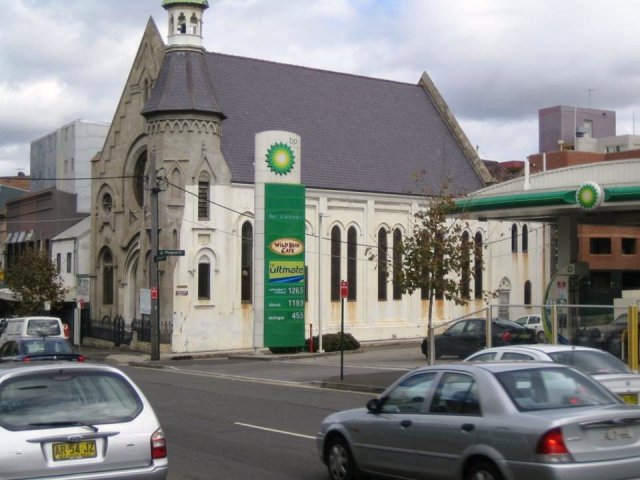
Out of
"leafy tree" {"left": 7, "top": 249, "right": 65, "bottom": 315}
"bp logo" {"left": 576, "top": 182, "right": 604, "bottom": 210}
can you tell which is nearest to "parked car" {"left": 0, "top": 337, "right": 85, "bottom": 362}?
"bp logo" {"left": 576, "top": 182, "right": 604, "bottom": 210}

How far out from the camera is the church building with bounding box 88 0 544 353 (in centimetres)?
4481

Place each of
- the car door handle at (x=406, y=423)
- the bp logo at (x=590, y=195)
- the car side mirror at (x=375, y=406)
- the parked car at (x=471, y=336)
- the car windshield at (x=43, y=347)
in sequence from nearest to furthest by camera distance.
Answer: the car door handle at (x=406, y=423), the car side mirror at (x=375, y=406), the car windshield at (x=43, y=347), the bp logo at (x=590, y=195), the parked car at (x=471, y=336)

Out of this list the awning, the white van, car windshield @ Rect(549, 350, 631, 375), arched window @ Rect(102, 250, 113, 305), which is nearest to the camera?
car windshield @ Rect(549, 350, 631, 375)

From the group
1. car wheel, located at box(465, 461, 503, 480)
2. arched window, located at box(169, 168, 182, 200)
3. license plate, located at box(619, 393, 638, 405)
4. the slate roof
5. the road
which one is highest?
the slate roof

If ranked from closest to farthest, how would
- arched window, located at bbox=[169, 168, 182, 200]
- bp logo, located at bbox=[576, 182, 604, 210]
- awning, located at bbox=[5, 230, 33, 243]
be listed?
bp logo, located at bbox=[576, 182, 604, 210]
arched window, located at bbox=[169, 168, 182, 200]
awning, located at bbox=[5, 230, 33, 243]

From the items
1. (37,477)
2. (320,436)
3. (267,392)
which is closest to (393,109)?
(267,392)

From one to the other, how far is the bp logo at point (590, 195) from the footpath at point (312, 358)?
6.95 meters

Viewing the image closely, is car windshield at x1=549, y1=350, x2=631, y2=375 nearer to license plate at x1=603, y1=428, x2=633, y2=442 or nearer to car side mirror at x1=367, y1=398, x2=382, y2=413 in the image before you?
car side mirror at x1=367, y1=398, x2=382, y2=413

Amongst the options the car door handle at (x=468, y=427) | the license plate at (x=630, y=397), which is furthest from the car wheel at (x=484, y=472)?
the license plate at (x=630, y=397)

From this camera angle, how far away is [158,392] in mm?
24234

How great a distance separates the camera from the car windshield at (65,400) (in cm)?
851

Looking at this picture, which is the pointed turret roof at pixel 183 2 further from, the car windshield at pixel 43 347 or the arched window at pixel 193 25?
the car windshield at pixel 43 347

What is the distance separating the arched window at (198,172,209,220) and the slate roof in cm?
134

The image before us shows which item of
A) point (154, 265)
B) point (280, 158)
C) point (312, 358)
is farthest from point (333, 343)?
point (154, 265)
